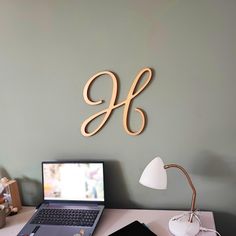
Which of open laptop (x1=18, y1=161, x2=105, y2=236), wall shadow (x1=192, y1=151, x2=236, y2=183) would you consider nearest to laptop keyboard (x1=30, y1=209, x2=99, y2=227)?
open laptop (x1=18, y1=161, x2=105, y2=236)

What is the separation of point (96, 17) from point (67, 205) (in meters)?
1.01

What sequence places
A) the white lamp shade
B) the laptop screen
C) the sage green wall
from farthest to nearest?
the laptop screen → the sage green wall → the white lamp shade

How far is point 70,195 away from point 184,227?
63 centimetres

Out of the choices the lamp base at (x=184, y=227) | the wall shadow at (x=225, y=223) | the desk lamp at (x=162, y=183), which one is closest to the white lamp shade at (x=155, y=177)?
the desk lamp at (x=162, y=183)

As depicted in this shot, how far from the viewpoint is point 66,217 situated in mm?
1421

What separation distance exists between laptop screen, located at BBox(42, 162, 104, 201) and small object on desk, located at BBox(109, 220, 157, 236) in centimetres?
23

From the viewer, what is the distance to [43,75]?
1498 millimetres

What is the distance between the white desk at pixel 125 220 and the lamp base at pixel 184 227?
3 cm

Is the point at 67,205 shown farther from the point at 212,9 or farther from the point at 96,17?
the point at 212,9

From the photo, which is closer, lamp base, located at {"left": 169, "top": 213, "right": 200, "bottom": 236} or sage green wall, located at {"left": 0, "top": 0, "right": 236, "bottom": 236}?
lamp base, located at {"left": 169, "top": 213, "right": 200, "bottom": 236}

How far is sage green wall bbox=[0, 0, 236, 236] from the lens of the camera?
1.34 metres

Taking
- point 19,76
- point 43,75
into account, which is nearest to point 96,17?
point 43,75

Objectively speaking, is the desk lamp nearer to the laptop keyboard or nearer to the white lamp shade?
the white lamp shade

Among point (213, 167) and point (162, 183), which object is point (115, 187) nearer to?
point (162, 183)
